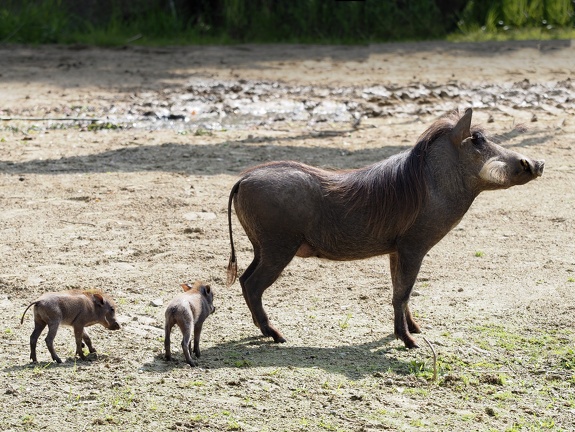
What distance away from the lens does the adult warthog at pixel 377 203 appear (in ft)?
16.8

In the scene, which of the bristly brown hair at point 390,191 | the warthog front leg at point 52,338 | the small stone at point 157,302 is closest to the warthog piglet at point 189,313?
the warthog front leg at point 52,338

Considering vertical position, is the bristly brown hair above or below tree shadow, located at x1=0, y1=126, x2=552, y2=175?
above

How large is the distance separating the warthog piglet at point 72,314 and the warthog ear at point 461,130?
1.96 m

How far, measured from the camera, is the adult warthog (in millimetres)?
5117

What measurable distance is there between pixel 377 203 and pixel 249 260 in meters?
1.66

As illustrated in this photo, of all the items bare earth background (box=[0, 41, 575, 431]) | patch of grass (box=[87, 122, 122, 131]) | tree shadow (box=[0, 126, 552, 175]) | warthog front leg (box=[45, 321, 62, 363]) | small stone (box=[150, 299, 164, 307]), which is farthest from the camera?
patch of grass (box=[87, 122, 122, 131])

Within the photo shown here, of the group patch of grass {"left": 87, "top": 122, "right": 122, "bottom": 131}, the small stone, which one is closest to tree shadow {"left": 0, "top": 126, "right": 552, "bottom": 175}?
patch of grass {"left": 87, "top": 122, "right": 122, "bottom": 131}

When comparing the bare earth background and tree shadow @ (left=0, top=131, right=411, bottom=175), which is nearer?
the bare earth background

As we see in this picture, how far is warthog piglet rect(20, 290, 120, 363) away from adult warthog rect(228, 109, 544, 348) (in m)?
0.77

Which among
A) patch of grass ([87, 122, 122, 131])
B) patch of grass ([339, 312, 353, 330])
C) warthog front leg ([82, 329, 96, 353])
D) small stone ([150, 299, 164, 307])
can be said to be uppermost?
patch of grass ([87, 122, 122, 131])

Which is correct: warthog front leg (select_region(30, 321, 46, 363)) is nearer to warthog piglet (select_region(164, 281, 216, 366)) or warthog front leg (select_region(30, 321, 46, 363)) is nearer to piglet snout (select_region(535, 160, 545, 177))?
warthog piglet (select_region(164, 281, 216, 366))

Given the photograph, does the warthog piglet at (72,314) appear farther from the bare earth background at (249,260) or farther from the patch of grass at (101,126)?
the patch of grass at (101,126)

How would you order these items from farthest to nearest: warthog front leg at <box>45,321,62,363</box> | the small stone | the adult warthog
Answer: the small stone < the adult warthog < warthog front leg at <box>45,321,62,363</box>

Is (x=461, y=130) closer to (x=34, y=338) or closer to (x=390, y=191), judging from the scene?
(x=390, y=191)
